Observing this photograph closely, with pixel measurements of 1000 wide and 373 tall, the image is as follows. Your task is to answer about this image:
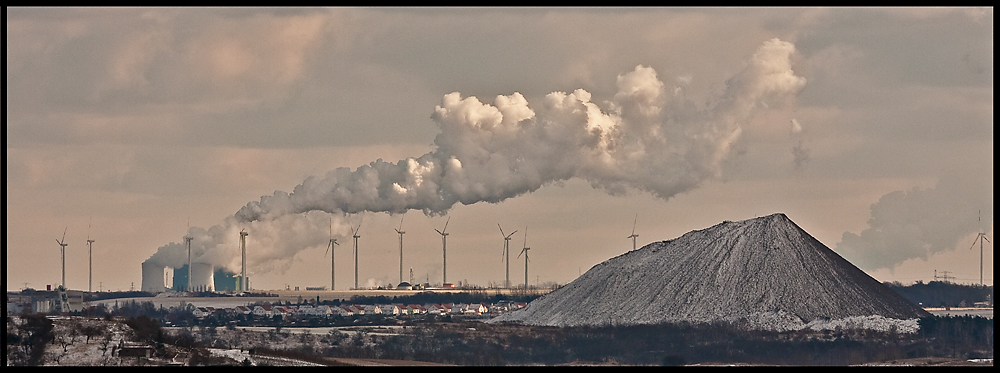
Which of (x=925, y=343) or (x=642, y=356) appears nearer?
(x=642, y=356)

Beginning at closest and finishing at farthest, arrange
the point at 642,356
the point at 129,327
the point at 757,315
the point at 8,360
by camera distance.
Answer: the point at 8,360 < the point at 129,327 < the point at 642,356 < the point at 757,315

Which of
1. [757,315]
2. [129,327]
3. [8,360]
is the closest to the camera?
[8,360]

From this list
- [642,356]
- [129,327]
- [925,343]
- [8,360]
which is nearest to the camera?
[8,360]

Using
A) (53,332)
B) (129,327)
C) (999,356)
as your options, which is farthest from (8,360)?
(999,356)

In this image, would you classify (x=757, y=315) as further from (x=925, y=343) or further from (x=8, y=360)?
(x=8, y=360)

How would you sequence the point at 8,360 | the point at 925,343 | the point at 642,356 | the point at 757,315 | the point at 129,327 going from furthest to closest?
the point at 757,315
the point at 925,343
the point at 642,356
the point at 129,327
the point at 8,360

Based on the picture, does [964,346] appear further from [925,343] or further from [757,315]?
[757,315]
